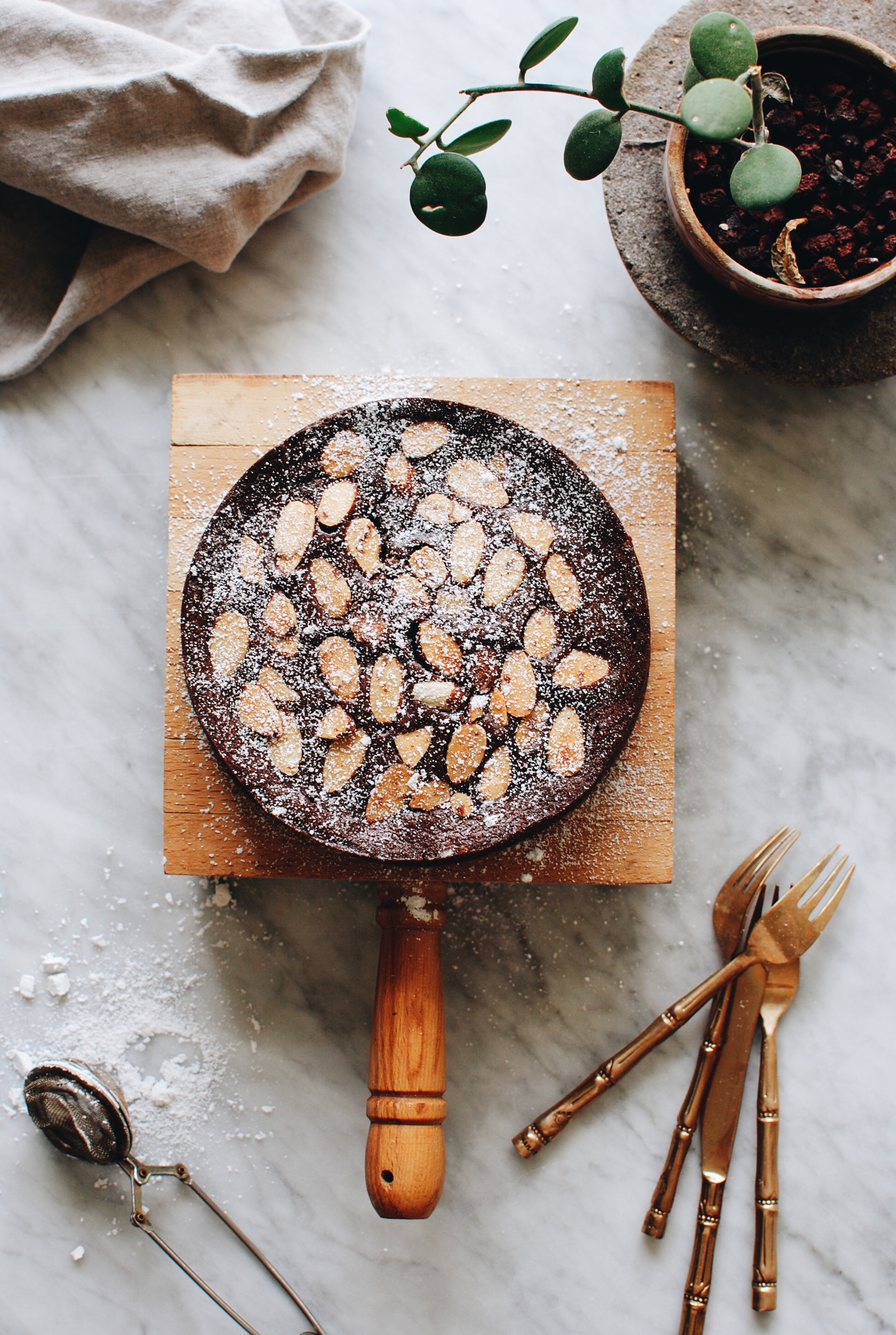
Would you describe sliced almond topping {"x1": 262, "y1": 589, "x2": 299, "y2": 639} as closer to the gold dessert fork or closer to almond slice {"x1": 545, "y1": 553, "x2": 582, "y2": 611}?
almond slice {"x1": 545, "y1": 553, "x2": 582, "y2": 611}

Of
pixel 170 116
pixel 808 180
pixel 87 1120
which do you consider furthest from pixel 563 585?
pixel 87 1120

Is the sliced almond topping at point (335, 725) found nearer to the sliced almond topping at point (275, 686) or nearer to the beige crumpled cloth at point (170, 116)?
the sliced almond topping at point (275, 686)

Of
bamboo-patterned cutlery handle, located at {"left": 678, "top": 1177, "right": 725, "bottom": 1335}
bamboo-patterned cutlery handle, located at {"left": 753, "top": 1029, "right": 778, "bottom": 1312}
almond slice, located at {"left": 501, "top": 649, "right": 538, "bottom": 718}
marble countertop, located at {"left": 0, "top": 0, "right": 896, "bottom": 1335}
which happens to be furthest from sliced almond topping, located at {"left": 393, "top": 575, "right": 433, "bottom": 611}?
bamboo-patterned cutlery handle, located at {"left": 678, "top": 1177, "right": 725, "bottom": 1335}

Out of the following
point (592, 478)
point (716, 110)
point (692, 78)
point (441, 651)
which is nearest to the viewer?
point (716, 110)

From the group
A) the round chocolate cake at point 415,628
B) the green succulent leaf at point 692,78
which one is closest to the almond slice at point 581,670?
the round chocolate cake at point 415,628

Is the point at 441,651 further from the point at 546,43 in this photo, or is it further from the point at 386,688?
the point at 546,43

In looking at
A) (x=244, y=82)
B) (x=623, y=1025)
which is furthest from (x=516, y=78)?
(x=623, y=1025)

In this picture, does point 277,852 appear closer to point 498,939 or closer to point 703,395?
point 498,939
